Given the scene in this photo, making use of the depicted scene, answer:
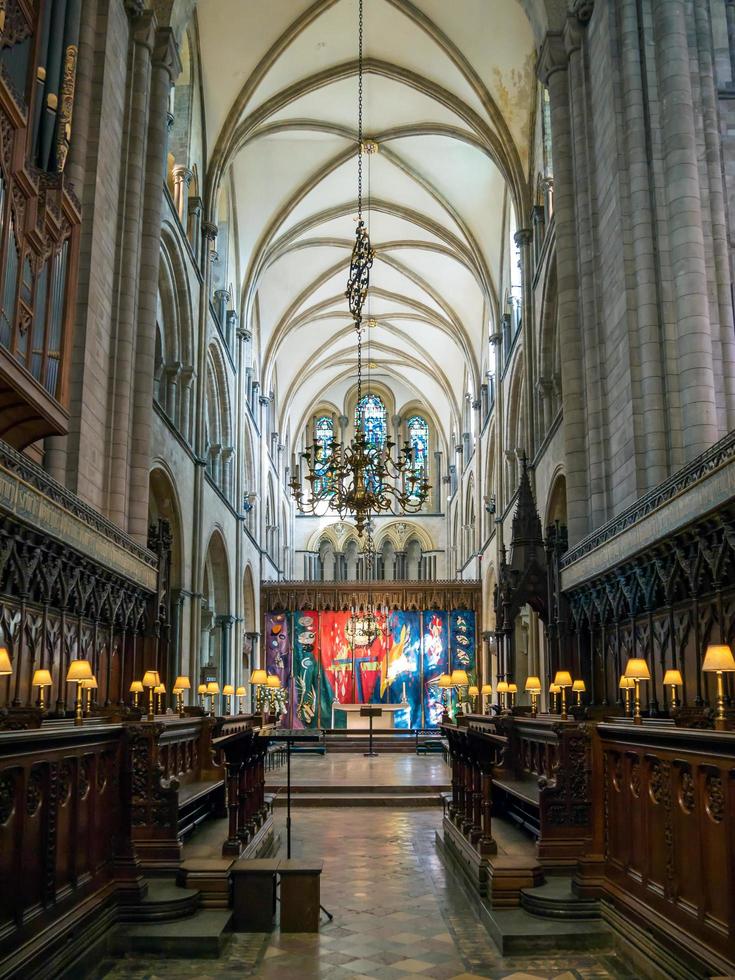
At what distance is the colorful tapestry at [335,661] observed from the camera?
34062 mm

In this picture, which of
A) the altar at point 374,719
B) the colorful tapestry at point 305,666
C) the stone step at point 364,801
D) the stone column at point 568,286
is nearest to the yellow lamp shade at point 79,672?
the stone column at point 568,286

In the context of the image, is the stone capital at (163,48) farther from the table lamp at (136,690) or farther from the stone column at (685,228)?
the table lamp at (136,690)

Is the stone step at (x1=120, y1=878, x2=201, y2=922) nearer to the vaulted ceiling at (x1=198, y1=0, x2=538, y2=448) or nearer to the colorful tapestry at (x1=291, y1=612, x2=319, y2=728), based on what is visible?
the vaulted ceiling at (x1=198, y1=0, x2=538, y2=448)

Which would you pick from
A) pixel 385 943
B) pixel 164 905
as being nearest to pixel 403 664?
pixel 385 943

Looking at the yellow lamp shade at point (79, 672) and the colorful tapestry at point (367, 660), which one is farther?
the colorful tapestry at point (367, 660)

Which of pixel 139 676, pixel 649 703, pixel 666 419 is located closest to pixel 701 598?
pixel 649 703

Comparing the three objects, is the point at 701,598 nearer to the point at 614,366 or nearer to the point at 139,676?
the point at 614,366

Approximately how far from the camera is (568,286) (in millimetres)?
16406

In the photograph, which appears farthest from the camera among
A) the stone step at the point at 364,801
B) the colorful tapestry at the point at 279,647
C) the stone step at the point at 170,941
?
the colorful tapestry at the point at 279,647

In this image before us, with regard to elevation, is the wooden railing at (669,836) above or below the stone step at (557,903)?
above

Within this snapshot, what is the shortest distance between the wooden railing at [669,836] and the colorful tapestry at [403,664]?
87.8 ft

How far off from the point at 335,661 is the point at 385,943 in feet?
89.1

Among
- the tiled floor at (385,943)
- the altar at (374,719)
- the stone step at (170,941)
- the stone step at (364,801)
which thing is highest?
the altar at (374,719)

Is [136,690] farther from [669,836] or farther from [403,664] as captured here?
[403,664]
